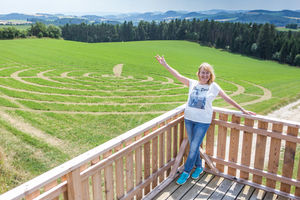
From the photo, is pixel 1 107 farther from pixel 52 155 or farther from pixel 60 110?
pixel 52 155

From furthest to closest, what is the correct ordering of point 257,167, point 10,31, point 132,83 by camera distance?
point 10,31 → point 132,83 → point 257,167

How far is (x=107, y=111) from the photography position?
51.5 ft

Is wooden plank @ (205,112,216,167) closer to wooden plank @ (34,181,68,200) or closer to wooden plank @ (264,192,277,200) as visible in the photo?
wooden plank @ (264,192,277,200)

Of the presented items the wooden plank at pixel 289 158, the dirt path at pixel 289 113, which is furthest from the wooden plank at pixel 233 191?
the dirt path at pixel 289 113

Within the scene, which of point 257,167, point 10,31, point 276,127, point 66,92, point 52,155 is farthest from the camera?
point 10,31

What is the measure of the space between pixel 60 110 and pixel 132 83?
9990 mm

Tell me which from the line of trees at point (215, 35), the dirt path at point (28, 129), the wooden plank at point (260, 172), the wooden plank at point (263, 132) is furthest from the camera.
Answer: the line of trees at point (215, 35)

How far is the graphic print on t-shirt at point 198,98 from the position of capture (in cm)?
552

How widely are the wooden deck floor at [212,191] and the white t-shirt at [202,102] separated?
1.44 metres

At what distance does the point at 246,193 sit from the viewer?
18.8ft

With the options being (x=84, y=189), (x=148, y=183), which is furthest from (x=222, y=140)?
(x=84, y=189)

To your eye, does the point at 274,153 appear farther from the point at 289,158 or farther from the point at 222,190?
the point at 222,190

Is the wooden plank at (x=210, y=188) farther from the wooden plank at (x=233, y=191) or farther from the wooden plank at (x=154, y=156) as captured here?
the wooden plank at (x=154, y=156)

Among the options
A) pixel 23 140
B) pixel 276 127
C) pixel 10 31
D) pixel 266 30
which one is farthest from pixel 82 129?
pixel 266 30
